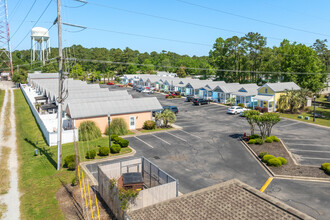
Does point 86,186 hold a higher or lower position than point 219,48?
lower

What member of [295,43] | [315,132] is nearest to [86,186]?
[315,132]

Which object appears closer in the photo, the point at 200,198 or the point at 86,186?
the point at 200,198

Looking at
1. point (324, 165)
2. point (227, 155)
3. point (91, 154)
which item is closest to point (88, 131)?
point (91, 154)

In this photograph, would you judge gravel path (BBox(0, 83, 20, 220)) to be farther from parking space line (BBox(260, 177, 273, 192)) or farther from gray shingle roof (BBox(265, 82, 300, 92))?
gray shingle roof (BBox(265, 82, 300, 92))

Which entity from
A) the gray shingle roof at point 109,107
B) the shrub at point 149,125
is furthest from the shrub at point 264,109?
the shrub at point 149,125

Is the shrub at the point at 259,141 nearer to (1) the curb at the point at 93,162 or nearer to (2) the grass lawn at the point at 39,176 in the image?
(1) the curb at the point at 93,162

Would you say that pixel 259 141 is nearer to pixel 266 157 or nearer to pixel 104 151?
pixel 266 157

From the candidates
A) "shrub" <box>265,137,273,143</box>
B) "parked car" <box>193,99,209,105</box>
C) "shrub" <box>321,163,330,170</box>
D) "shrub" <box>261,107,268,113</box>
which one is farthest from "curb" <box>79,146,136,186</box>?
"shrub" <box>261,107,268,113</box>

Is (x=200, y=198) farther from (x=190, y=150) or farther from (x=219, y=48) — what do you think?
(x=219, y=48)
